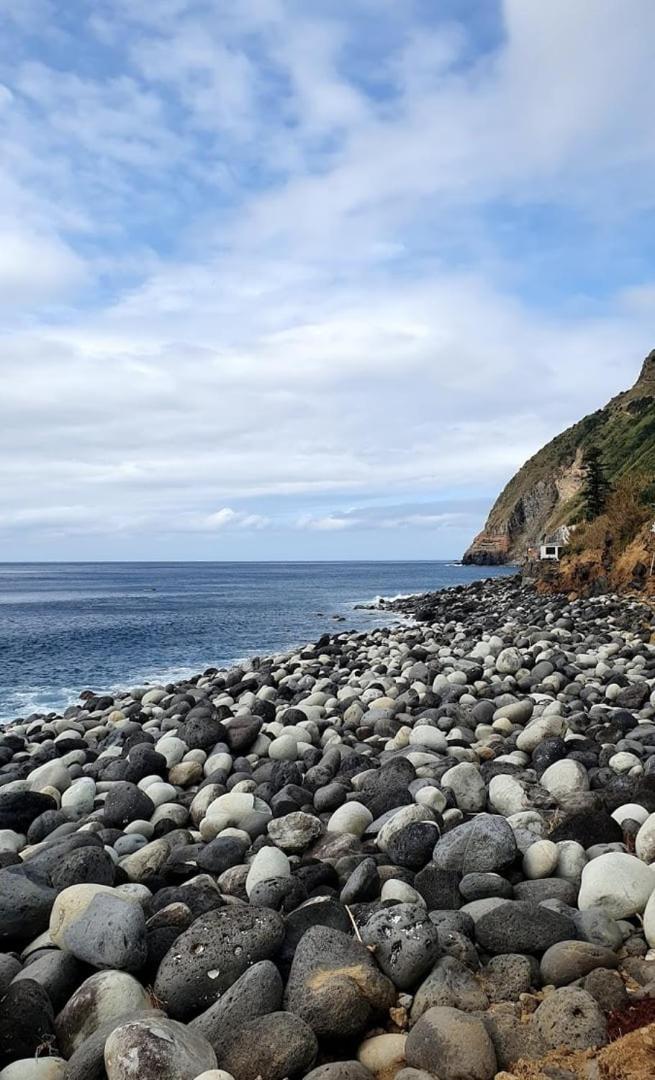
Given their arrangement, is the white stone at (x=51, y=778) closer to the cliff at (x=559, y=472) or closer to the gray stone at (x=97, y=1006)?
the gray stone at (x=97, y=1006)

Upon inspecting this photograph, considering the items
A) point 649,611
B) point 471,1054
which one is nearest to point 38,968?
point 471,1054

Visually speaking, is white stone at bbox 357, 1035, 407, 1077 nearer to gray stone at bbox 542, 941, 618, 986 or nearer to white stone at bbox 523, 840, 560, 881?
gray stone at bbox 542, 941, 618, 986

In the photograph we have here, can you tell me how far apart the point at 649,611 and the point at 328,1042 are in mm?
18951

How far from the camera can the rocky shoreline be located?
3.34 meters

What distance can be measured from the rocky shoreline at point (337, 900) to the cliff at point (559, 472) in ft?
214

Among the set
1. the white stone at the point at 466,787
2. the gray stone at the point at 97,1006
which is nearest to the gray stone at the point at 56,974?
the gray stone at the point at 97,1006

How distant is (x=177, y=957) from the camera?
3.92 m

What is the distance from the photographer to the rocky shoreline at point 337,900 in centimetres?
334

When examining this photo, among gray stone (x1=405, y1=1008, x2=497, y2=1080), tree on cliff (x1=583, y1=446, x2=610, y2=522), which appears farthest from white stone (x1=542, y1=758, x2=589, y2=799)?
tree on cliff (x1=583, y1=446, x2=610, y2=522)

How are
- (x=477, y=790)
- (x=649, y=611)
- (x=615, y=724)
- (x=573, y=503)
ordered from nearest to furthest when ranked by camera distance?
(x=477, y=790) < (x=615, y=724) < (x=649, y=611) < (x=573, y=503)

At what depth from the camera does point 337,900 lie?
15.2 ft

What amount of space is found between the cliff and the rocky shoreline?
65.3 meters

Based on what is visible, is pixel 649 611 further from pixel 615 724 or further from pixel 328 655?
pixel 615 724

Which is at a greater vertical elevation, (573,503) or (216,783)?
(573,503)
